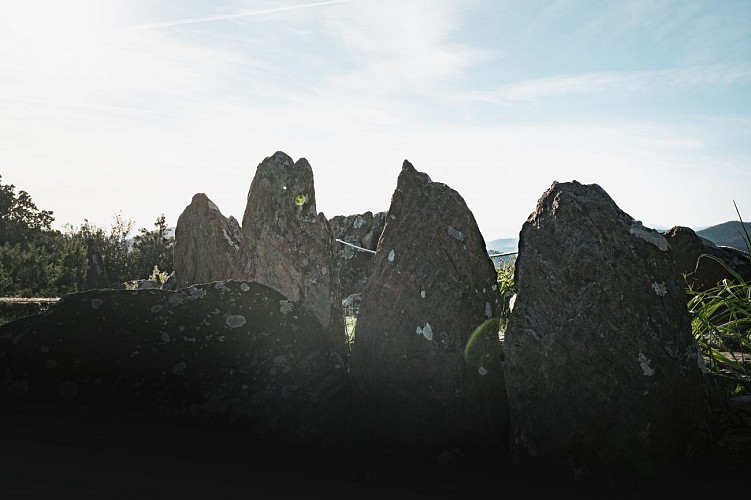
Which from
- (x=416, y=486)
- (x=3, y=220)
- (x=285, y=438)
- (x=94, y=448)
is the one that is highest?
(x=3, y=220)

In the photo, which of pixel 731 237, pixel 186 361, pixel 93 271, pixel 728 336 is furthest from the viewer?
pixel 731 237

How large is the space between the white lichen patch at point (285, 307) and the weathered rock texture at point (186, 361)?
0.05 ft

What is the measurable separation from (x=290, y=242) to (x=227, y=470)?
11.5 ft

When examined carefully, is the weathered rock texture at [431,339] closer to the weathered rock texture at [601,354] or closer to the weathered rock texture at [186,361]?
the weathered rock texture at [601,354]

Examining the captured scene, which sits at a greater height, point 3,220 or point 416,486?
point 3,220

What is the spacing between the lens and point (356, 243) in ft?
49.0

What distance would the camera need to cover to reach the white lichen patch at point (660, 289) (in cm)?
373

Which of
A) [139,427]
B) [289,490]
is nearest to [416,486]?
[289,490]

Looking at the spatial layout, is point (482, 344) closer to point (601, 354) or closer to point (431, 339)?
point (431, 339)

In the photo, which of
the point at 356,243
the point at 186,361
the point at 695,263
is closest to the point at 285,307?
the point at 186,361

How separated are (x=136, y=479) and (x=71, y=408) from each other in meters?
0.95

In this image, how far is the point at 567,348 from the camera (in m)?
3.65

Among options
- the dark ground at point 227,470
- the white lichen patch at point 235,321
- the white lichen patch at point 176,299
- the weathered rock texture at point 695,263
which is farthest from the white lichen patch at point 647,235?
the white lichen patch at point 176,299

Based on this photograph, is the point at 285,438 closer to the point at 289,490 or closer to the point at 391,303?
the point at 289,490
